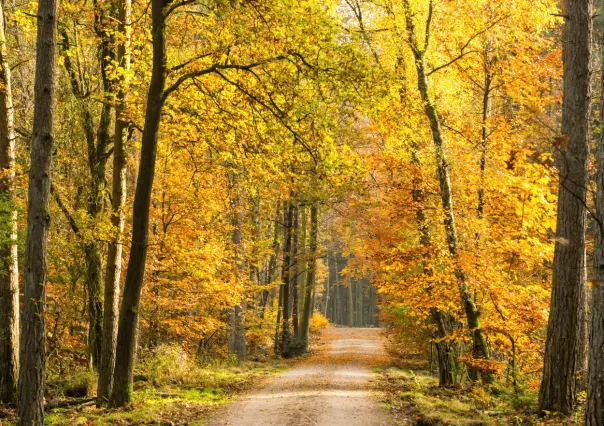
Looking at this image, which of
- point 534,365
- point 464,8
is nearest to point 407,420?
point 534,365

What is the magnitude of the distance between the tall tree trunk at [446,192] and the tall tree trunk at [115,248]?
623 cm

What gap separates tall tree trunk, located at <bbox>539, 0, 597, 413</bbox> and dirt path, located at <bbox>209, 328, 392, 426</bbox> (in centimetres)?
282

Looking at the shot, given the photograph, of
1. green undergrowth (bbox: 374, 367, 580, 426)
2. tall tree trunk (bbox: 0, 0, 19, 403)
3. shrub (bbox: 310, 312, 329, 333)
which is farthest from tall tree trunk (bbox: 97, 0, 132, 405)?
shrub (bbox: 310, 312, 329, 333)

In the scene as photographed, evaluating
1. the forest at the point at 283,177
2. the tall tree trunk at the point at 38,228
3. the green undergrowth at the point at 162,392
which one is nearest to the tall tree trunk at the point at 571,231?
the forest at the point at 283,177

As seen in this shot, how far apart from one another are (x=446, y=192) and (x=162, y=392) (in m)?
7.77

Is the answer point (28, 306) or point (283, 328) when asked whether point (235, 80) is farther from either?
point (283, 328)

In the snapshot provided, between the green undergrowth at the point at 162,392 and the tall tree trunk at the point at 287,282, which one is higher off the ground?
the tall tree trunk at the point at 287,282

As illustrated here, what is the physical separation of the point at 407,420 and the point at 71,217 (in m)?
7.78

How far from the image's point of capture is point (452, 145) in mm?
14148

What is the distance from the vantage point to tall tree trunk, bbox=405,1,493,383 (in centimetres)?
1253

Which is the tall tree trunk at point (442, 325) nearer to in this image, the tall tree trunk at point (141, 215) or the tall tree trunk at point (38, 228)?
the tall tree trunk at point (141, 215)

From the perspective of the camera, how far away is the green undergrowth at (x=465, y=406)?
8.74 m

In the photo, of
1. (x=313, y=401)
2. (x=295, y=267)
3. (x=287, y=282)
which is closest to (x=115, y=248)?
(x=313, y=401)

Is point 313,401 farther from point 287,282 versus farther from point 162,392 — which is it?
point 287,282
